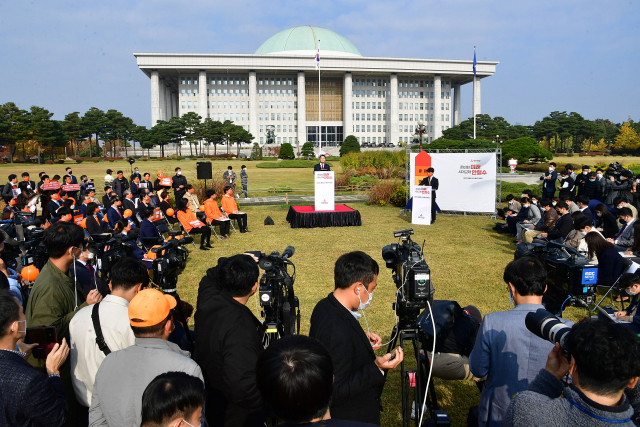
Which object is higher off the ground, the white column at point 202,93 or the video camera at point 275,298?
the white column at point 202,93

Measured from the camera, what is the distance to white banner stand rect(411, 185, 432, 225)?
1473 cm

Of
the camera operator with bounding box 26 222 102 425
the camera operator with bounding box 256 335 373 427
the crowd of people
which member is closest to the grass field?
the crowd of people

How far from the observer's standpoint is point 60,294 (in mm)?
3525

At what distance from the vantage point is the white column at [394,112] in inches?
3472

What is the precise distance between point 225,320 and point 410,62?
304 feet

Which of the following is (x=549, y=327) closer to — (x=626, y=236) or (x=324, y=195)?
(x=626, y=236)

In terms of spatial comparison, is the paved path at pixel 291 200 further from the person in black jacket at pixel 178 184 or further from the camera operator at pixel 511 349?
the camera operator at pixel 511 349

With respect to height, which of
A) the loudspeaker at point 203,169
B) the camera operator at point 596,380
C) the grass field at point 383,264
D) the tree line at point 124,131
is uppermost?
the tree line at point 124,131

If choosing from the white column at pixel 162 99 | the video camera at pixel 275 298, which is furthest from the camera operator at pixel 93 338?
the white column at pixel 162 99

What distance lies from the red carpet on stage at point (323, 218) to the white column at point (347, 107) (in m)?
75.9

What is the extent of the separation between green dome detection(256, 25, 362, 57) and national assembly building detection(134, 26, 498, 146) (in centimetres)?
204

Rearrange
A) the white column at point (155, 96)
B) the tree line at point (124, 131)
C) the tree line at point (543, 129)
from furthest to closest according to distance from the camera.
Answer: the white column at point (155, 96), the tree line at point (543, 129), the tree line at point (124, 131)

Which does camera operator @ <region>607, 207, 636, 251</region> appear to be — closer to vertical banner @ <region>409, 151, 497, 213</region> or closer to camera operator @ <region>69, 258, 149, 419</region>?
vertical banner @ <region>409, 151, 497, 213</region>

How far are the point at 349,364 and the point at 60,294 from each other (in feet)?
8.59
